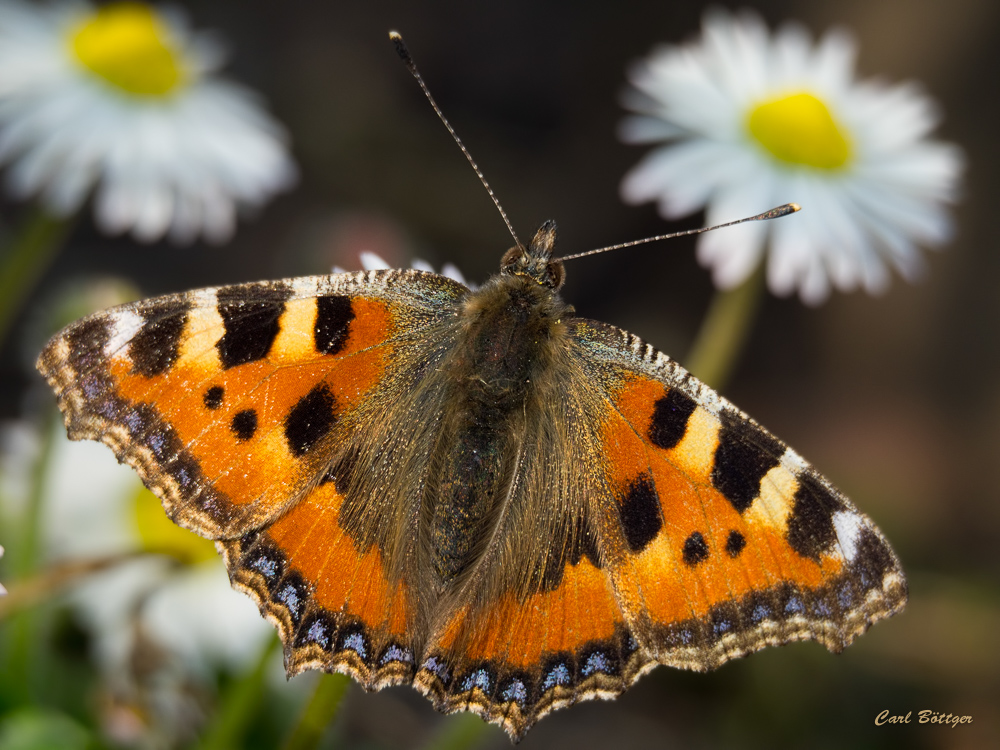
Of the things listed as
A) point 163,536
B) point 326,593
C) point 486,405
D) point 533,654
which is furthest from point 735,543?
point 163,536

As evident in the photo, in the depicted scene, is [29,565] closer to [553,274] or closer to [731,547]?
[553,274]

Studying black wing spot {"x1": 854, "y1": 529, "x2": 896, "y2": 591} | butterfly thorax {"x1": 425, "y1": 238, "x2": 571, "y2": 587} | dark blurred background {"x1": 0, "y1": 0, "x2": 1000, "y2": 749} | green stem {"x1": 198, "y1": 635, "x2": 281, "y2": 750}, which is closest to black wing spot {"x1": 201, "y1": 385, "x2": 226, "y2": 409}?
butterfly thorax {"x1": 425, "y1": 238, "x2": 571, "y2": 587}

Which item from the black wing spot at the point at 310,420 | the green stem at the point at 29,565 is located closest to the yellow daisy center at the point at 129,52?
the green stem at the point at 29,565

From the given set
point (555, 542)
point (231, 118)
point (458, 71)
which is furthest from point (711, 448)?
point (458, 71)

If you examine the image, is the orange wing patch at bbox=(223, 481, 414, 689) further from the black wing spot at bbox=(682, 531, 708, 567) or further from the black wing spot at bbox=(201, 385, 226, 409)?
the black wing spot at bbox=(682, 531, 708, 567)

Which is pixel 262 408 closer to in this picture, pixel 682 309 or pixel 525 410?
pixel 525 410

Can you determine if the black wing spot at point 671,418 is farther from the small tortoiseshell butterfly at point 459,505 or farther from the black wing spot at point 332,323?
the black wing spot at point 332,323
